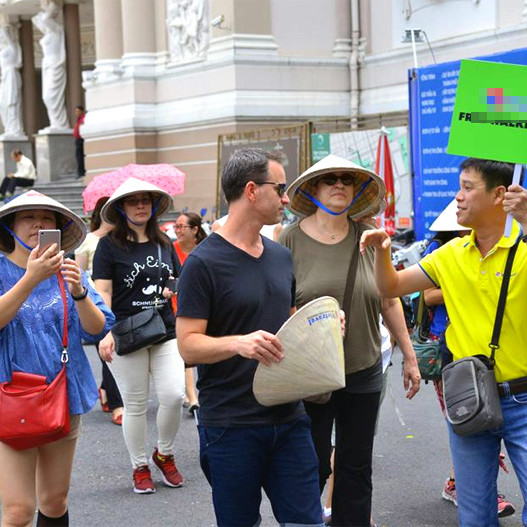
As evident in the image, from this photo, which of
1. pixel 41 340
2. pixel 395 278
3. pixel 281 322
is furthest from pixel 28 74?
pixel 281 322

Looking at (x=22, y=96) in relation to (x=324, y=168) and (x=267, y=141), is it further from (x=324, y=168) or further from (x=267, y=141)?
(x=324, y=168)

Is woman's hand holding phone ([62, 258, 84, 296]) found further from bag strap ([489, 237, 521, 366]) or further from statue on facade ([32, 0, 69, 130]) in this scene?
statue on facade ([32, 0, 69, 130])

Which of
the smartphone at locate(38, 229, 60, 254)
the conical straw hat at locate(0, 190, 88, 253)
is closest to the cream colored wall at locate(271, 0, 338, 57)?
the conical straw hat at locate(0, 190, 88, 253)

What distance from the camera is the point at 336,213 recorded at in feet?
16.1

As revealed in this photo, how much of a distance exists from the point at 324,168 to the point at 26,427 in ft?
5.59

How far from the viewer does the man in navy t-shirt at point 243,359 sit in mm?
3898

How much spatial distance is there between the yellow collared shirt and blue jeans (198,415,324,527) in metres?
0.72

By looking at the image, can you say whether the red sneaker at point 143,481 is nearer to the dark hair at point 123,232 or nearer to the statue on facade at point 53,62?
the dark hair at point 123,232

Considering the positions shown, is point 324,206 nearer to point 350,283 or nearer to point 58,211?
point 350,283

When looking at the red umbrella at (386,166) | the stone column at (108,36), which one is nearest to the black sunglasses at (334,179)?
the red umbrella at (386,166)

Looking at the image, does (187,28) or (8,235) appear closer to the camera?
(8,235)

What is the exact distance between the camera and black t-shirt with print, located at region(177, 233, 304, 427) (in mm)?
3895

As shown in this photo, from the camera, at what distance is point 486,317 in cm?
405

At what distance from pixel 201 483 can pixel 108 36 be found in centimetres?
1640
